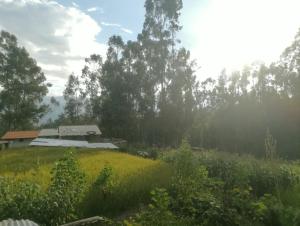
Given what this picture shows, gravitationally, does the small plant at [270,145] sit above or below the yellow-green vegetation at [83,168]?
above

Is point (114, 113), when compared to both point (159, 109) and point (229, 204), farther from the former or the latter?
point (229, 204)

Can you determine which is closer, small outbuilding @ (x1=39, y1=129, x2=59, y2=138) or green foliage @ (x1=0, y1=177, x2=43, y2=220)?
green foliage @ (x1=0, y1=177, x2=43, y2=220)

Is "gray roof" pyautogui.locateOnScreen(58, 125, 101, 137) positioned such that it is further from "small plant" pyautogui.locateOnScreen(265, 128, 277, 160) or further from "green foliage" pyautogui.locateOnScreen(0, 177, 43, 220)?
"green foliage" pyautogui.locateOnScreen(0, 177, 43, 220)

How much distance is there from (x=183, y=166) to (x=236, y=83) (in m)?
40.1

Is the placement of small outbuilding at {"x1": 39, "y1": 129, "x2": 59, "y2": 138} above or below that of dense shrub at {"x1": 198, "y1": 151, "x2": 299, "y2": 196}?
above

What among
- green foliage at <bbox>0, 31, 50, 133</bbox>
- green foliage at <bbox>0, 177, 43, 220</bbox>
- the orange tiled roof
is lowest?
green foliage at <bbox>0, 177, 43, 220</bbox>

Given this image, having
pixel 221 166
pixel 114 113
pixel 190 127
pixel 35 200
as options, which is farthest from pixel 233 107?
pixel 35 200

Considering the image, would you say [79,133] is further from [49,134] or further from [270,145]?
[270,145]

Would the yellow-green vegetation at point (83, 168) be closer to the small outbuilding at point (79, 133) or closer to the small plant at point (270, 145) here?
the small plant at point (270, 145)

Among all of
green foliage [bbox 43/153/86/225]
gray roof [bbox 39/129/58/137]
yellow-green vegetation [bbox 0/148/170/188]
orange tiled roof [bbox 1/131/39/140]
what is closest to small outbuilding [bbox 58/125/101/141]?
gray roof [bbox 39/129/58/137]

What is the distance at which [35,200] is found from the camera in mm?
5863

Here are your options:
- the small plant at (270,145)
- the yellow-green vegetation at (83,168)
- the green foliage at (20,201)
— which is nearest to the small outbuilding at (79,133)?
the yellow-green vegetation at (83,168)

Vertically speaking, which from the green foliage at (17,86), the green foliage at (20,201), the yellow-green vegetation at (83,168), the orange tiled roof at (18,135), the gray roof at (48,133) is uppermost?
the green foliage at (17,86)

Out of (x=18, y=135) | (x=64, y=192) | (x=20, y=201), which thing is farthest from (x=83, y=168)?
(x=18, y=135)
